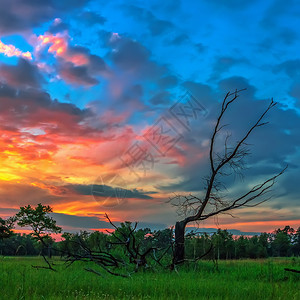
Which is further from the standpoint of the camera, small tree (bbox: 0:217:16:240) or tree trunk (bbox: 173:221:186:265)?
small tree (bbox: 0:217:16:240)

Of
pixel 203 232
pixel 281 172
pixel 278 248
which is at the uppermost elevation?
pixel 281 172

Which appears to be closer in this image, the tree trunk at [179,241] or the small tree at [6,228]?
the tree trunk at [179,241]

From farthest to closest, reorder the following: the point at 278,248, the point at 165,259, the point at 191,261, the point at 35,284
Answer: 1. the point at 278,248
2. the point at 165,259
3. the point at 191,261
4. the point at 35,284

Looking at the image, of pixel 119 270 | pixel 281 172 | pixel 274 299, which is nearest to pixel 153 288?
pixel 274 299

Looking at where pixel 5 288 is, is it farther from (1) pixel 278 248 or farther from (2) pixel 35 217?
(1) pixel 278 248

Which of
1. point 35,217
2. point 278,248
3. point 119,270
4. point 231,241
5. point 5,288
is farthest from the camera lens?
point 278,248

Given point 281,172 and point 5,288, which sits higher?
point 281,172

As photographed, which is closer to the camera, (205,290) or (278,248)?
(205,290)

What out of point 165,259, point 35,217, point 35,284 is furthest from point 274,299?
point 35,217

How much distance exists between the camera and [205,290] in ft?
32.8

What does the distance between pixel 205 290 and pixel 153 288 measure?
147cm

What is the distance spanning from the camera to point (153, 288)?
33.2 feet

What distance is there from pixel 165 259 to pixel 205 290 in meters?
9.26

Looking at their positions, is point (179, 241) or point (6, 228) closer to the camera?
point (179, 241)
